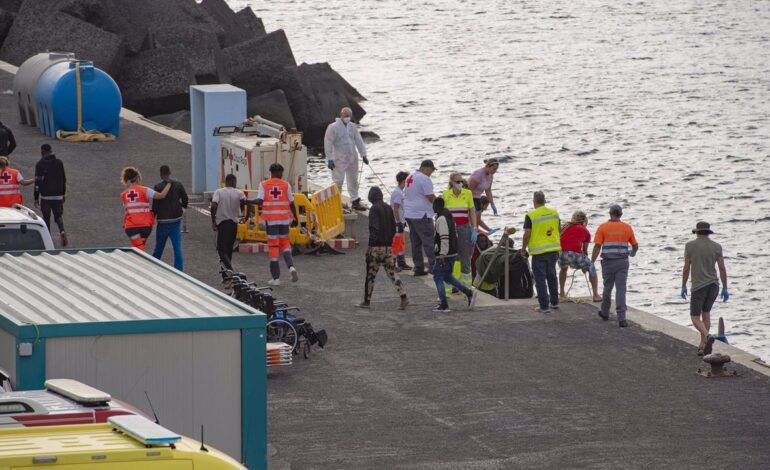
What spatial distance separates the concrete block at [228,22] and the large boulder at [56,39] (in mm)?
11335

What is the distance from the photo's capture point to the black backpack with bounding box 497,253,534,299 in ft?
71.6

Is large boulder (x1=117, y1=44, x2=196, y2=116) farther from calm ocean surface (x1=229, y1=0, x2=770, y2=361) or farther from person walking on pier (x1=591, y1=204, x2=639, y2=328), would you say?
person walking on pier (x1=591, y1=204, x2=639, y2=328)

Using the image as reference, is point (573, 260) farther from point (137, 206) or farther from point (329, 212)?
point (137, 206)

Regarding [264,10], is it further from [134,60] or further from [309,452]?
[309,452]

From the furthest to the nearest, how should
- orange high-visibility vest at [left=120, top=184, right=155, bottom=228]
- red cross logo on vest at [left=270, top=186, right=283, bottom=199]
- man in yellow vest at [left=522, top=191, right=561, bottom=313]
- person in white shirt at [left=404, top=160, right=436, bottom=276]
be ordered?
person in white shirt at [left=404, top=160, right=436, bottom=276] < red cross logo on vest at [left=270, top=186, right=283, bottom=199] < orange high-visibility vest at [left=120, top=184, right=155, bottom=228] < man in yellow vest at [left=522, top=191, right=561, bottom=313]

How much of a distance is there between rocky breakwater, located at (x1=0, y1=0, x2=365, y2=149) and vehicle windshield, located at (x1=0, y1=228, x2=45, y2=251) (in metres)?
23.4

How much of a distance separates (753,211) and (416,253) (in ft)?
80.3

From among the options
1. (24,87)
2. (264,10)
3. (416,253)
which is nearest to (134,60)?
(24,87)

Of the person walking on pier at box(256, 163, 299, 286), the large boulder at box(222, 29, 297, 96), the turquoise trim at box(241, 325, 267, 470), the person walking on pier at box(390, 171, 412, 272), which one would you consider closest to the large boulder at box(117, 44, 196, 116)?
the large boulder at box(222, 29, 297, 96)

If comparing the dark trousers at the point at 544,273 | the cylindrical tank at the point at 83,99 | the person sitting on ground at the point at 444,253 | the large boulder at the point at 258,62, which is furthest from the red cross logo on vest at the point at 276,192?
the large boulder at the point at 258,62

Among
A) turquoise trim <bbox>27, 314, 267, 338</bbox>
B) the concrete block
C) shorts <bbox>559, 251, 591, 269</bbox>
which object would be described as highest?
the concrete block

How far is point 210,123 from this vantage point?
26516 mm

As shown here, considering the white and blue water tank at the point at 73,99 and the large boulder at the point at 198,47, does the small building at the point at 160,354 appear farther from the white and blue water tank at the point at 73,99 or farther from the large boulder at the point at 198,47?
the large boulder at the point at 198,47

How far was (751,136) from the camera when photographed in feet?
194
